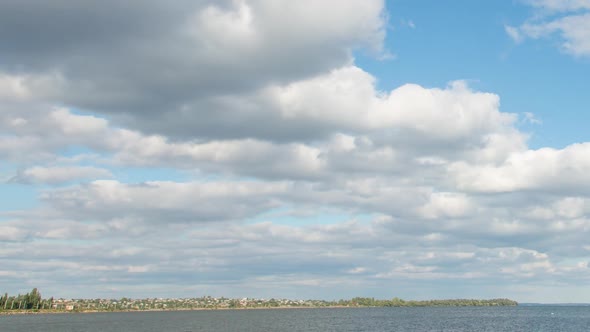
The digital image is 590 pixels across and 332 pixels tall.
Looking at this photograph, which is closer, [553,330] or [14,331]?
[553,330]

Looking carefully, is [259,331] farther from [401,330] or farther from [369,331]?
[401,330]

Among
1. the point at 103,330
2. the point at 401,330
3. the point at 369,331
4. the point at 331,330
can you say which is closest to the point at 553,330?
the point at 401,330

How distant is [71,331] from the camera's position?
6521 inches

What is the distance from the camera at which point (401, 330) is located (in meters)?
156

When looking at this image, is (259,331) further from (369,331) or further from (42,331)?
(42,331)

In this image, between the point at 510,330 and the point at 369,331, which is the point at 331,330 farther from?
the point at 510,330

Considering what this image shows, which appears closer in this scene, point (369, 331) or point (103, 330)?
point (369, 331)

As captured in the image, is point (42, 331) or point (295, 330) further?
point (42, 331)

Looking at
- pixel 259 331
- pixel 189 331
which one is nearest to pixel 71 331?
pixel 189 331

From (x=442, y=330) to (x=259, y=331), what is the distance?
5091 cm

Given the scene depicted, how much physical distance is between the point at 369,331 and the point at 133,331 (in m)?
71.5

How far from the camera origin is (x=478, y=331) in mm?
150625

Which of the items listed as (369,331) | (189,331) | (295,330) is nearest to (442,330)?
(369,331)

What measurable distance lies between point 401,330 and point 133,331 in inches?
3158
